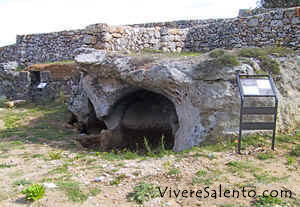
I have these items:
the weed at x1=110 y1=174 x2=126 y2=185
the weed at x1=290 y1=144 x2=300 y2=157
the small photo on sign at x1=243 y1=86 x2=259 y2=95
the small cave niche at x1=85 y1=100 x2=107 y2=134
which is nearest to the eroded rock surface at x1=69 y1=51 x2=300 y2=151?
the small cave niche at x1=85 y1=100 x2=107 y2=134

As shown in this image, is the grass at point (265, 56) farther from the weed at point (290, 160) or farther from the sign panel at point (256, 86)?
the weed at point (290, 160)

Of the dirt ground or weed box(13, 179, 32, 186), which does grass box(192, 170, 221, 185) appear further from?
weed box(13, 179, 32, 186)

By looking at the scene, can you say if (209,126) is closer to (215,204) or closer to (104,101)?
(215,204)

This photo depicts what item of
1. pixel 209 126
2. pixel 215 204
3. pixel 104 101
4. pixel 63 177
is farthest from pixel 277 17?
pixel 63 177

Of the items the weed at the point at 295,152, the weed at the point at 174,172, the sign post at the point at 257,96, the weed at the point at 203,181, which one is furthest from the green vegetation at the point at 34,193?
the weed at the point at 295,152

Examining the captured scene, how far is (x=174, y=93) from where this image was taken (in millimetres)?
6328

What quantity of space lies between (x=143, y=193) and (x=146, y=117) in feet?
18.0

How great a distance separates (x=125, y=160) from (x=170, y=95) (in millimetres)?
2117

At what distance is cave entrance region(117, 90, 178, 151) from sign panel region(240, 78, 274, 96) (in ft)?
11.2

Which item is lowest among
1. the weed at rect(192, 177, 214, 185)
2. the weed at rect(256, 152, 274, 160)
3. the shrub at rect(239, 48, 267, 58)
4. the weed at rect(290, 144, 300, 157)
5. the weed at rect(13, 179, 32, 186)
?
the weed at rect(13, 179, 32, 186)

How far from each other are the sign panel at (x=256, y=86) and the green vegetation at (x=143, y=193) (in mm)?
2277

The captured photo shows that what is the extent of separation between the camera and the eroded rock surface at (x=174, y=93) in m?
5.50

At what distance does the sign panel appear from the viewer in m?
4.71

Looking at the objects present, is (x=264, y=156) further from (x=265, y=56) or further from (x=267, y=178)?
(x=265, y=56)
